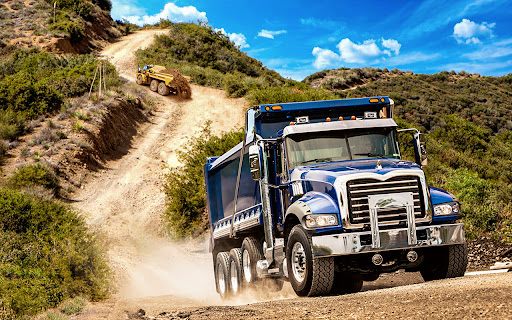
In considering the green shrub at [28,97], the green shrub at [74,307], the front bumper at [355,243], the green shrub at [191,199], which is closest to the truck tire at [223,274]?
the green shrub at [74,307]

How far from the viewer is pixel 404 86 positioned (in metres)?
57.5

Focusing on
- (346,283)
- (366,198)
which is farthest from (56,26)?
(366,198)

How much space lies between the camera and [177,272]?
1795 centimetres

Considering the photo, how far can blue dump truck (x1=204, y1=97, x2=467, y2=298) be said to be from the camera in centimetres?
754

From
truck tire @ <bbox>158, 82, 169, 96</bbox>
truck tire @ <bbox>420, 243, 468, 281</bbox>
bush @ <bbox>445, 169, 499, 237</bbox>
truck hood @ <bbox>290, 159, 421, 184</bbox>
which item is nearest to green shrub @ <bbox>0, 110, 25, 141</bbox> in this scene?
truck tire @ <bbox>158, 82, 169, 96</bbox>

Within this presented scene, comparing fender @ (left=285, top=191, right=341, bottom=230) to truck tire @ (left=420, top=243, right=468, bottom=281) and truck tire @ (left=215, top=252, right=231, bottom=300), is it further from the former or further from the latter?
truck tire @ (left=215, top=252, right=231, bottom=300)

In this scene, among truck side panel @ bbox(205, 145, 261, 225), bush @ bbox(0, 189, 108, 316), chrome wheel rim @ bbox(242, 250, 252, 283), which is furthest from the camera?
truck side panel @ bbox(205, 145, 261, 225)

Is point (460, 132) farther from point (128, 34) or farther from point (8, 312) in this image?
point (128, 34)

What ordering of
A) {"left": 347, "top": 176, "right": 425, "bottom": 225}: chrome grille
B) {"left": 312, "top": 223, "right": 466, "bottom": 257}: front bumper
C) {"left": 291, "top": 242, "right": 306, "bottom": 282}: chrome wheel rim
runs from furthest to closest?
{"left": 291, "top": 242, "right": 306, "bottom": 282}: chrome wheel rim < {"left": 347, "top": 176, "right": 425, "bottom": 225}: chrome grille < {"left": 312, "top": 223, "right": 466, "bottom": 257}: front bumper

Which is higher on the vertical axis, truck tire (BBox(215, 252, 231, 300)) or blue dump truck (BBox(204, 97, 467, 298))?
blue dump truck (BBox(204, 97, 467, 298))

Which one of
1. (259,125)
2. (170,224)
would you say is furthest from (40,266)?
(170,224)

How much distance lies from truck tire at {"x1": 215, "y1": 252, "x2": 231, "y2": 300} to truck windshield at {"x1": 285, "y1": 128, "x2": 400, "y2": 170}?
3924mm

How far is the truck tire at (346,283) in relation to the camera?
8.25 m

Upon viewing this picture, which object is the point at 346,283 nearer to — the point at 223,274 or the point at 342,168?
the point at 342,168
